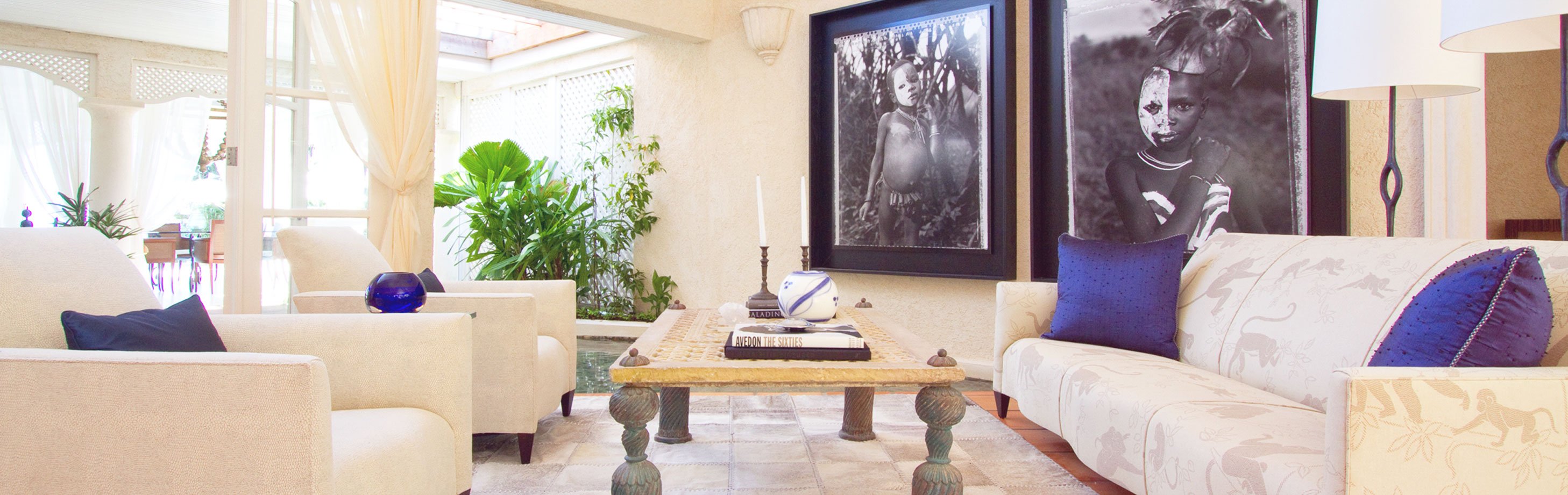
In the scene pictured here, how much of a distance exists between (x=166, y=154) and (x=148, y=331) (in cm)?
661

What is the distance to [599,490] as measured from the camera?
2.25 meters

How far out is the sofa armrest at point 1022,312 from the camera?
2938mm

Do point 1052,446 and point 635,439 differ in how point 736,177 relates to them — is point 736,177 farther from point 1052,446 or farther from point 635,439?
point 635,439

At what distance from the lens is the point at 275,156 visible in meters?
3.37

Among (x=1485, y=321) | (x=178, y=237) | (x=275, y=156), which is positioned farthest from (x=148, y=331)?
(x=178, y=237)

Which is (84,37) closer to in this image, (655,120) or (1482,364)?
(655,120)

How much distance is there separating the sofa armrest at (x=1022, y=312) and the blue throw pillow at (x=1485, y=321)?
1.43m

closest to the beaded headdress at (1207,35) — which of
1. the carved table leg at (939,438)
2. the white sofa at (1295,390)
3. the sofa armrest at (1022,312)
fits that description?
the white sofa at (1295,390)

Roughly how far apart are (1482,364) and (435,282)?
2.75 meters

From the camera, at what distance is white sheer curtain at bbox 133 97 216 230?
675 centimetres

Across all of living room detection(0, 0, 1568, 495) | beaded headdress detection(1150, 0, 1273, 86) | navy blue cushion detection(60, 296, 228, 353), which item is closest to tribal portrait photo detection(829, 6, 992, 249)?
living room detection(0, 0, 1568, 495)

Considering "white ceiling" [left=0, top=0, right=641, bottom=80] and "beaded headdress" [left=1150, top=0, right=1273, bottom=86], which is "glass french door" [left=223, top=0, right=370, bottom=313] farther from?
"beaded headdress" [left=1150, top=0, right=1273, bottom=86]

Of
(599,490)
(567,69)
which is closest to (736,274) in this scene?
(567,69)

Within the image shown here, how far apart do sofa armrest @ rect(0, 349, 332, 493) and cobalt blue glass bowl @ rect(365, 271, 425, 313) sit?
88 cm
